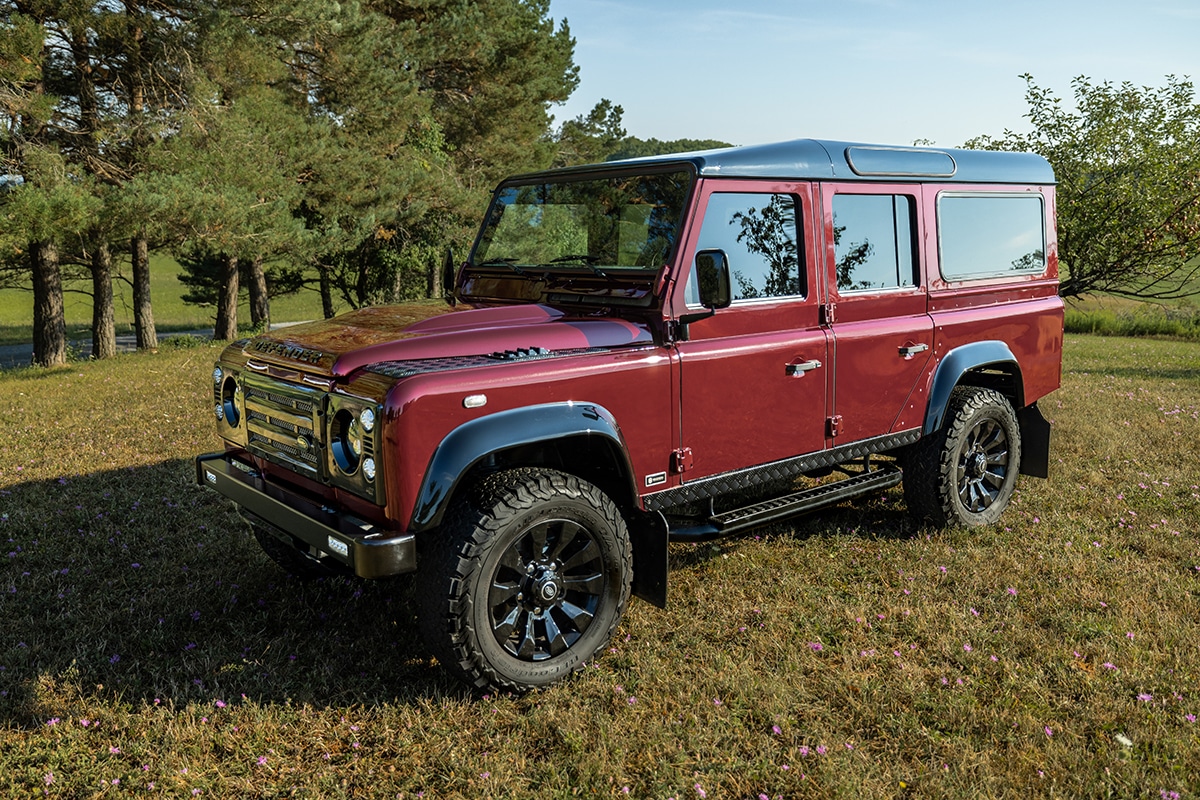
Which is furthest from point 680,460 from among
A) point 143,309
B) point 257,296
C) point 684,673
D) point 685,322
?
point 257,296

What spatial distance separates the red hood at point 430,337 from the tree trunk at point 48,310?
535 inches

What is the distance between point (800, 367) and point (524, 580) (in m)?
1.76

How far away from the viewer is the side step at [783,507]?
13.8 feet

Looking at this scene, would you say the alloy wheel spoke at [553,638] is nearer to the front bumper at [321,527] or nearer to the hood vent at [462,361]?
the front bumper at [321,527]

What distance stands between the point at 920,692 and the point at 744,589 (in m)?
1.22

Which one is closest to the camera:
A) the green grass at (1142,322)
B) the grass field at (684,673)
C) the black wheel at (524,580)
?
the grass field at (684,673)

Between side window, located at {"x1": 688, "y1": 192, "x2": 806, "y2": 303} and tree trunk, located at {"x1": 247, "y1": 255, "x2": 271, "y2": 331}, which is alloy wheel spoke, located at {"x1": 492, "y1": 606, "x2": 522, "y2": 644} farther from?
tree trunk, located at {"x1": 247, "y1": 255, "x2": 271, "y2": 331}

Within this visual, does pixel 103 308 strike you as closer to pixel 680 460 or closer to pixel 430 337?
pixel 430 337

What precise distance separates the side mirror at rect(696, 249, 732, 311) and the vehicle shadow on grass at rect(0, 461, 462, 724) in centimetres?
204

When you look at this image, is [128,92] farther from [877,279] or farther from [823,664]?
[823,664]

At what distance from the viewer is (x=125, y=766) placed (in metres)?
3.23

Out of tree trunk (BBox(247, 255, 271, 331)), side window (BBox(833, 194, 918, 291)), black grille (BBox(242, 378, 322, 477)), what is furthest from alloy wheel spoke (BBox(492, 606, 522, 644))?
tree trunk (BBox(247, 255, 271, 331))

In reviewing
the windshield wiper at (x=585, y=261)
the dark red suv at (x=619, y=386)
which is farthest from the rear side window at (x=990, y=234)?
the windshield wiper at (x=585, y=261)

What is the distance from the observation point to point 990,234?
18.2 ft
